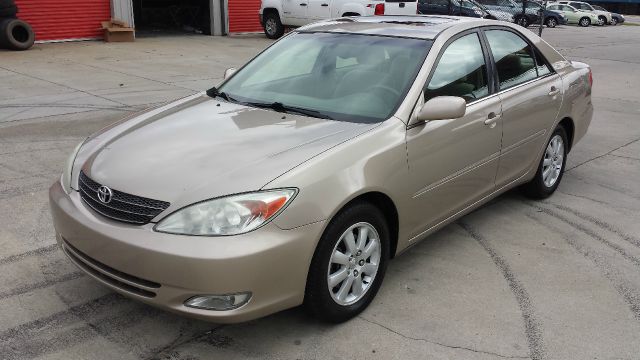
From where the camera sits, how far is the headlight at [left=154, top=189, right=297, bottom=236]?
274cm

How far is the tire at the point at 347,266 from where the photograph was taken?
3.01 m

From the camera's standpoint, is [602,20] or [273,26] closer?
[273,26]

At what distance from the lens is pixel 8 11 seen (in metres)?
12.8

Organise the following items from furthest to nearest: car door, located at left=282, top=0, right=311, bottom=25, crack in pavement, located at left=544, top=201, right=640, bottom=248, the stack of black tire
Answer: car door, located at left=282, top=0, right=311, bottom=25 → the stack of black tire → crack in pavement, located at left=544, top=201, right=640, bottom=248

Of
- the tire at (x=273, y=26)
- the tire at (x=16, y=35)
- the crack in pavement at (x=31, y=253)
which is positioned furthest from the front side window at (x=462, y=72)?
the tire at (x=273, y=26)

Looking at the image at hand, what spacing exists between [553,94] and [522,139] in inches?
25.7

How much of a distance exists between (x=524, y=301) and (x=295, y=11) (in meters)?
16.0

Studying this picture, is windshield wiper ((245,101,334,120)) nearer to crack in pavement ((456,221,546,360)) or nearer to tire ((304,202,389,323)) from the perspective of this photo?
tire ((304,202,389,323))

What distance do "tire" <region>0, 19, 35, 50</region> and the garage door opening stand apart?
645cm

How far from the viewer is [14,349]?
298 cm

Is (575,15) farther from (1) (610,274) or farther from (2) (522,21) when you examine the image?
(1) (610,274)

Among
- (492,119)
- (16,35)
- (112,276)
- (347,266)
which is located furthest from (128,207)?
(16,35)

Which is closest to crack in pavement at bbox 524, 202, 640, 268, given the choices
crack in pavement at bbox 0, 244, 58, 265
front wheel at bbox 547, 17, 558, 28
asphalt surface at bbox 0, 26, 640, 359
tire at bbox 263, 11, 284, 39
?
asphalt surface at bbox 0, 26, 640, 359

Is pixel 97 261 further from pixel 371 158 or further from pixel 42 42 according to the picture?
pixel 42 42
